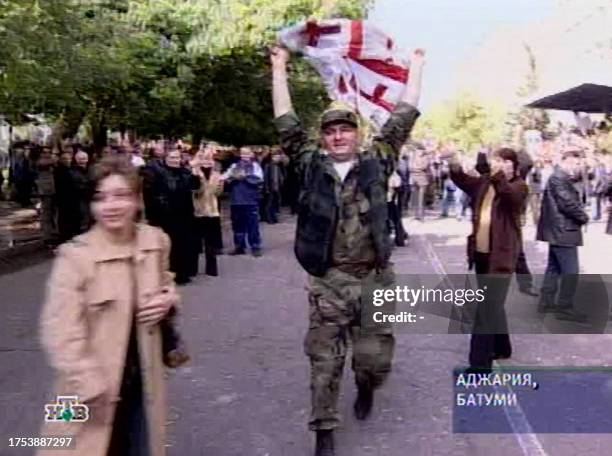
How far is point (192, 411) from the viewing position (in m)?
6.01

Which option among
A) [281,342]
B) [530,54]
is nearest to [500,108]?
[530,54]

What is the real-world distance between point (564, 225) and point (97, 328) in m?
6.53

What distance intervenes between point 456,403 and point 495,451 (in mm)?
974

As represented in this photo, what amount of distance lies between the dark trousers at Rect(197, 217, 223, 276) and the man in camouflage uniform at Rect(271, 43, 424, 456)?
7613 mm

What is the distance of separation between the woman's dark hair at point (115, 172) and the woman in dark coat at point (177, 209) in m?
7.96

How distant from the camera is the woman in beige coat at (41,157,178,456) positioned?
3268mm

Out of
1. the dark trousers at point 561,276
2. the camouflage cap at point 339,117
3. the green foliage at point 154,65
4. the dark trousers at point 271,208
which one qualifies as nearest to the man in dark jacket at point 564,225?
the dark trousers at point 561,276

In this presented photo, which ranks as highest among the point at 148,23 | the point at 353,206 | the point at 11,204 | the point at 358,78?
the point at 148,23

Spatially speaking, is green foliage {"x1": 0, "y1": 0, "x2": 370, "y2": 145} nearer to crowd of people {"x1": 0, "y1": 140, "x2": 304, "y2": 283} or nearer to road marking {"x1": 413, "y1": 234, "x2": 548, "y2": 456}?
crowd of people {"x1": 0, "y1": 140, "x2": 304, "y2": 283}

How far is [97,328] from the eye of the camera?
333 cm

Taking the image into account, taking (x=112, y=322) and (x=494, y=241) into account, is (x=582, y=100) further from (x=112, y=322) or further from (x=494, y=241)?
(x=112, y=322)

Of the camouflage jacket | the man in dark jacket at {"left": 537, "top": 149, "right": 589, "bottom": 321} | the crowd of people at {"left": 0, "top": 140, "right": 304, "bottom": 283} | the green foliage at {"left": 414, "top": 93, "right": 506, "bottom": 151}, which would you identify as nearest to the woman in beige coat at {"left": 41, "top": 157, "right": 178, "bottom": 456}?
the camouflage jacket

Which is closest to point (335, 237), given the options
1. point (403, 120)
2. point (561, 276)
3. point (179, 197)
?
point (403, 120)

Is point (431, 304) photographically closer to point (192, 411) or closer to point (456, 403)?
point (456, 403)
